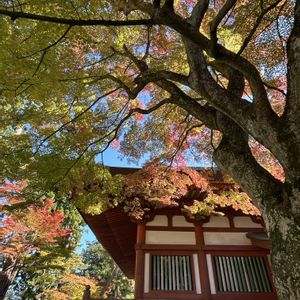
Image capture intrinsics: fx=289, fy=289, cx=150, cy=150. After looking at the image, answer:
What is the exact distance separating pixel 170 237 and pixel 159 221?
1.72 feet

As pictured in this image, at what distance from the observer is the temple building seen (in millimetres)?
6566

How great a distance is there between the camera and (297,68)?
2.53 meters

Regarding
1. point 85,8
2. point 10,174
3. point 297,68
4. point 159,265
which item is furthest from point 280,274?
point 159,265

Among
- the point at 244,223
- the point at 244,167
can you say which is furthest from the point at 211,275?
the point at 244,167

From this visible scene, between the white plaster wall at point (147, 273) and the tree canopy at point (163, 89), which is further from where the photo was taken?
the white plaster wall at point (147, 273)

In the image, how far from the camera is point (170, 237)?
7.42 metres

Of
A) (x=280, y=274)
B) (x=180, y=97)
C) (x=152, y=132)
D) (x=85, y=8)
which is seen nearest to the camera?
(x=280, y=274)

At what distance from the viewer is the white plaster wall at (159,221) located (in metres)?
7.65

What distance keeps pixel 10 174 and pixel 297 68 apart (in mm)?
4835

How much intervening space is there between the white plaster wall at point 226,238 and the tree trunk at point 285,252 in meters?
5.39

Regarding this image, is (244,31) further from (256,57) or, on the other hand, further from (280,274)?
(280,274)

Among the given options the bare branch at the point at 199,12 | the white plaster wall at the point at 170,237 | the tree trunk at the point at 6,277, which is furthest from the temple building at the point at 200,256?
the tree trunk at the point at 6,277

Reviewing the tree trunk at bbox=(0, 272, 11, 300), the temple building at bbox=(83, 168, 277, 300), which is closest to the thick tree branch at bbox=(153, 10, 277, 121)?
the temple building at bbox=(83, 168, 277, 300)

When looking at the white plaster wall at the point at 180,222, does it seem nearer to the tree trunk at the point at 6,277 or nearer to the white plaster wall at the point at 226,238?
the white plaster wall at the point at 226,238
